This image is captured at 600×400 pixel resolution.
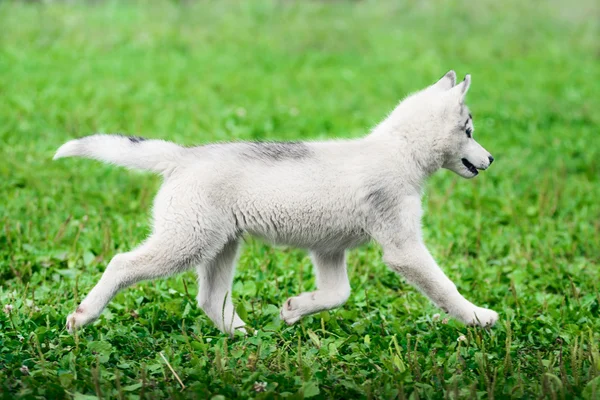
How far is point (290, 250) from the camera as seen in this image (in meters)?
6.12

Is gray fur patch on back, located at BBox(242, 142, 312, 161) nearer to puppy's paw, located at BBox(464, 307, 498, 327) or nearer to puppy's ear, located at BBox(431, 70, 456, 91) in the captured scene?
puppy's ear, located at BBox(431, 70, 456, 91)

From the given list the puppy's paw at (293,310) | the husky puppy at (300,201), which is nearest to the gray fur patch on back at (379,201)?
the husky puppy at (300,201)

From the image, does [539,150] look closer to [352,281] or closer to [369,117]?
[369,117]

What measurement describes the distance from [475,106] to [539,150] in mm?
1762

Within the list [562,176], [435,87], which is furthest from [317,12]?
[435,87]

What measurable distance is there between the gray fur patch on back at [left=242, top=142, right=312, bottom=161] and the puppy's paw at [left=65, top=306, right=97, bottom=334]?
1144 millimetres

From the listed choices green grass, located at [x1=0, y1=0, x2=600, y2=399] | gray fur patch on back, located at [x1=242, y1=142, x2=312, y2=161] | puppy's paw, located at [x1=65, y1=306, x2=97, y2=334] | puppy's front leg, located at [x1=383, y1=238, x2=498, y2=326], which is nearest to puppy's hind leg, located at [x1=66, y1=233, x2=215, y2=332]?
puppy's paw, located at [x1=65, y1=306, x2=97, y2=334]

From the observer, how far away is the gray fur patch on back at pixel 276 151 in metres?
4.52

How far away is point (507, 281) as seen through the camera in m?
5.77

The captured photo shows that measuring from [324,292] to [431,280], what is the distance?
649mm

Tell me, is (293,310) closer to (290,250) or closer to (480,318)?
(480,318)

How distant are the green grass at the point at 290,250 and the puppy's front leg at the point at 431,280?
0.12 meters

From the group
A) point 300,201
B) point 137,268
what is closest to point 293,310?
point 300,201

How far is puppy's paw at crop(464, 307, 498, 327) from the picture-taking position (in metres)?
4.39
